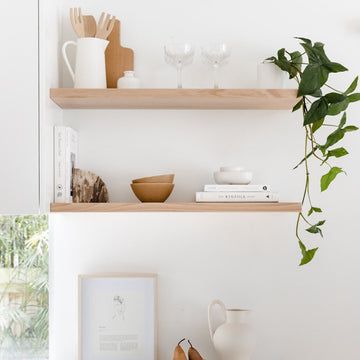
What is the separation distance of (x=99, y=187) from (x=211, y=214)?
1.43 ft

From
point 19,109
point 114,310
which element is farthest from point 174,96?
point 114,310

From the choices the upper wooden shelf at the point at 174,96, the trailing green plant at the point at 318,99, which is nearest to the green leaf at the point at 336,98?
the trailing green plant at the point at 318,99

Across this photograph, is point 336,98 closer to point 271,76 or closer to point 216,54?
Result: point 271,76

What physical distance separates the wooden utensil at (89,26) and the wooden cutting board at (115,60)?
0.23 feet

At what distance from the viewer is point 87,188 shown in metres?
2.25

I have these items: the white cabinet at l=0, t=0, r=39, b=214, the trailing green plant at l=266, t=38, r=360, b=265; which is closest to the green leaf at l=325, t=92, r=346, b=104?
the trailing green plant at l=266, t=38, r=360, b=265

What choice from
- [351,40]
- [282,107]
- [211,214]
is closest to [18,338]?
[211,214]

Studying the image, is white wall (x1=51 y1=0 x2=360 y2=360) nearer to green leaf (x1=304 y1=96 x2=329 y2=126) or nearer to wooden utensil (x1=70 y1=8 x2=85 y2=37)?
wooden utensil (x1=70 y1=8 x2=85 y2=37)

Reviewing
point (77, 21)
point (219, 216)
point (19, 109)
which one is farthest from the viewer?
point (219, 216)

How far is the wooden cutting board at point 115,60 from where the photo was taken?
2.31m

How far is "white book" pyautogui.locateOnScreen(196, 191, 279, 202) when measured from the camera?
2.17m

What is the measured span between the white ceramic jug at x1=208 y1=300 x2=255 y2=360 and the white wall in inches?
5.8

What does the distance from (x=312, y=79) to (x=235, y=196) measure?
0.47 meters

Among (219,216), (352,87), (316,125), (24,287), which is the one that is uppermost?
(352,87)
